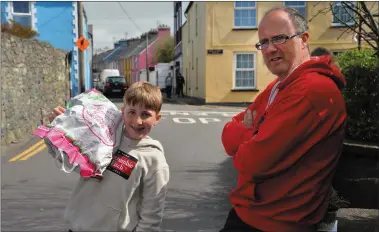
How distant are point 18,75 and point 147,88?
9.70 metres

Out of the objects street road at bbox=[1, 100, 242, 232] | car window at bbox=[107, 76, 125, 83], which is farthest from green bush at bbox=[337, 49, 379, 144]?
car window at bbox=[107, 76, 125, 83]

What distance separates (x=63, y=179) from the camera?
702 cm

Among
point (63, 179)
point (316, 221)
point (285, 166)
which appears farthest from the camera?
point (63, 179)

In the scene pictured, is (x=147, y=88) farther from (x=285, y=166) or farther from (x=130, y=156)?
(x=285, y=166)

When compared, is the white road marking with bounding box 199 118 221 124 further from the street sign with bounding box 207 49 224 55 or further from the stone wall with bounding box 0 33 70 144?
the street sign with bounding box 207 49 224 55

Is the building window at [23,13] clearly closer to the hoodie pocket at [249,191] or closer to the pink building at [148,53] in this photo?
the hoodie pocket at [249,191]

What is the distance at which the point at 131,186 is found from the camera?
7.73 ft

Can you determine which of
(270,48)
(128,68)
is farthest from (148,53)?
(270,48)

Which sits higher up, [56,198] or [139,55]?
[139,55]

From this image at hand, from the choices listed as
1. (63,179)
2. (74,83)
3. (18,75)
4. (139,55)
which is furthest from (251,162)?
(139,55)

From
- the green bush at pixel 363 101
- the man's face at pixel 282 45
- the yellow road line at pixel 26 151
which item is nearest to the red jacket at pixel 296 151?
the man's face at pixel 282 45

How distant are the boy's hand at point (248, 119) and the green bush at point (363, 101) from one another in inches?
91.1

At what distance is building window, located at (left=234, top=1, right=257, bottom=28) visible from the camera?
79.5 ft

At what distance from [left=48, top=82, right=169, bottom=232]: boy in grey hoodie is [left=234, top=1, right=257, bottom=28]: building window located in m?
22.7
